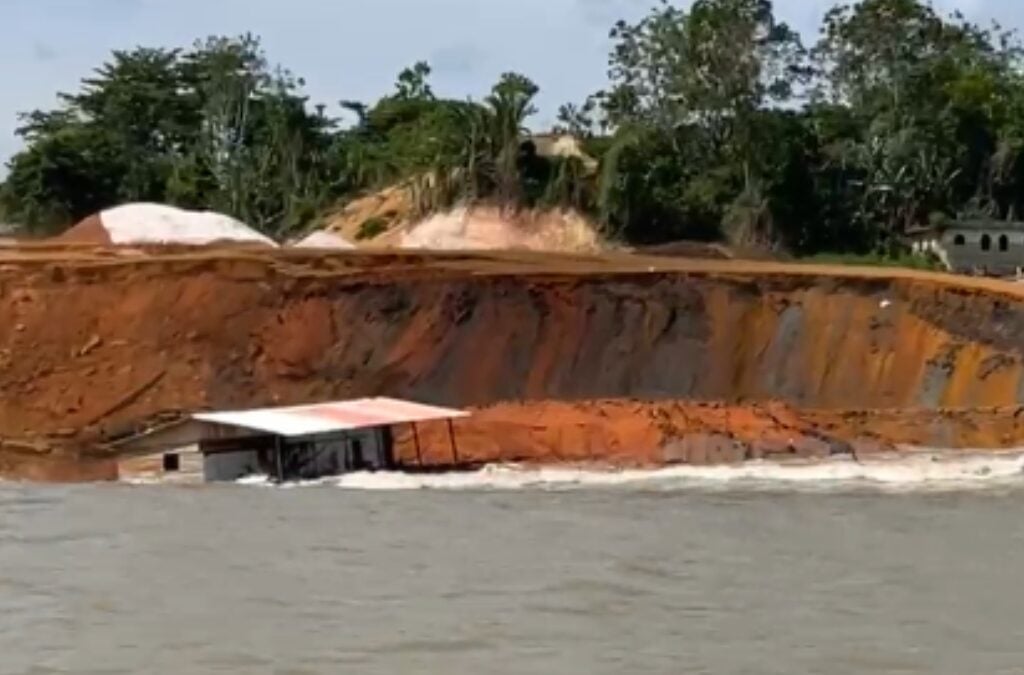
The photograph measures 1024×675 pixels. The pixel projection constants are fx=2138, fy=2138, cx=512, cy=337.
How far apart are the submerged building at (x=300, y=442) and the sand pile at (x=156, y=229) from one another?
19144mm

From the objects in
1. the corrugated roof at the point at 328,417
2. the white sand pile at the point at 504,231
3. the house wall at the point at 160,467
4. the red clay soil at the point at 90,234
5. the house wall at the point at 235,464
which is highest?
the red clay soil at the point at 90,234

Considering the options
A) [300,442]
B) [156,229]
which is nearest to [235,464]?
[300,442]

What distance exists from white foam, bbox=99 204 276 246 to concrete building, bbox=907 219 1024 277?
25.0m

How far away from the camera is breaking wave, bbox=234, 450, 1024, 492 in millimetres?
28547

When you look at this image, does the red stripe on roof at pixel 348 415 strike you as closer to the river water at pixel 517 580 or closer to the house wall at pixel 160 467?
the house wall at pixel 160 467

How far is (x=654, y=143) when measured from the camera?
7006 centimetres

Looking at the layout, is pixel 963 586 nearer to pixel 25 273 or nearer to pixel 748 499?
pixel 748 499

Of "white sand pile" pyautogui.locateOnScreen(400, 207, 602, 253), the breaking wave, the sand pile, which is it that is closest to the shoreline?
the breaking wave

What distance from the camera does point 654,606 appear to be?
16547 mm

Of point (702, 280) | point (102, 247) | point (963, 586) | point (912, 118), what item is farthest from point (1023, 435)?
point (912, 118)

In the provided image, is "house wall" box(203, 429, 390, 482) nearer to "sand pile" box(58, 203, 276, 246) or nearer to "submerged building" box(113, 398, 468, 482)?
"submerged building" box(113, 398, 468, 482)

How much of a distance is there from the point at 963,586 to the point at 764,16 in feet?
184

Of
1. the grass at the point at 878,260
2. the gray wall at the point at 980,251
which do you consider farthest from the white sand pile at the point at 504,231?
the gray wall at the point at 980,251

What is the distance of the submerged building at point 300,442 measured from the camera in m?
30.0
